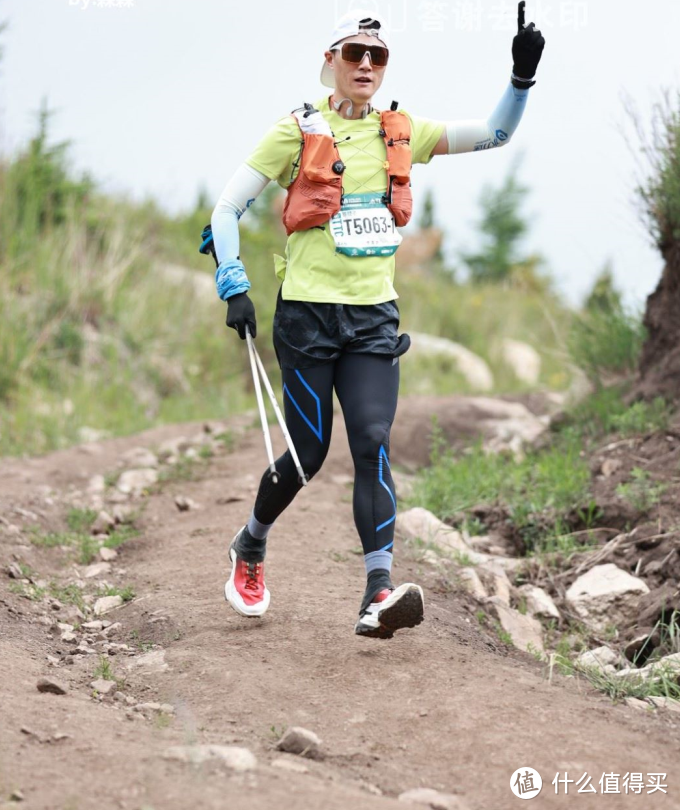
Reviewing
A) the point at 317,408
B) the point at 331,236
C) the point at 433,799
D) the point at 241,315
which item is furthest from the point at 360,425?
the point at 433,799

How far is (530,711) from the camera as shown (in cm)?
340

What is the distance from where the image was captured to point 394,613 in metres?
3.68

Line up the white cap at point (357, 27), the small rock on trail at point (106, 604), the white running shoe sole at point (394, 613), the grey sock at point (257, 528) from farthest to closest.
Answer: the small rock on trail at point (106, 604) → the grey sock at point (257, 528) → the white cap at point (357, 27) → the white running shoe sole at point (394, 613)

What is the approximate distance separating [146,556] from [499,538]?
6.26 ft

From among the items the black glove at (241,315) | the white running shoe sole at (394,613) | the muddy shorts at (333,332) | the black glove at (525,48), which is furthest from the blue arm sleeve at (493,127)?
the white running shoe sole at (394,613)

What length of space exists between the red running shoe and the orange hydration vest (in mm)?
1328

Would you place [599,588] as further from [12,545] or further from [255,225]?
[255,225]

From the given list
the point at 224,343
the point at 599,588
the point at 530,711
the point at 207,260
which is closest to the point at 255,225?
the point at 207,260

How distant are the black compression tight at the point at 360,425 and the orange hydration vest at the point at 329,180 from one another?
531 millimetres

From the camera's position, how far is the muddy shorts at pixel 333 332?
4.04m

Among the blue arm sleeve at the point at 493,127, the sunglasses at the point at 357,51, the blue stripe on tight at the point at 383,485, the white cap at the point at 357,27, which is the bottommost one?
the blue stripe on tight at the point at 383,485

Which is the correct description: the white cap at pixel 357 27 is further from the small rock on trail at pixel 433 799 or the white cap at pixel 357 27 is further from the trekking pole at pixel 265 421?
the small rock on trail at pixel 433 799

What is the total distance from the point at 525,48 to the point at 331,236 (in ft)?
3.25

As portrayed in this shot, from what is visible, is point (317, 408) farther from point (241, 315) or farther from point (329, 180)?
point (329, 180)
